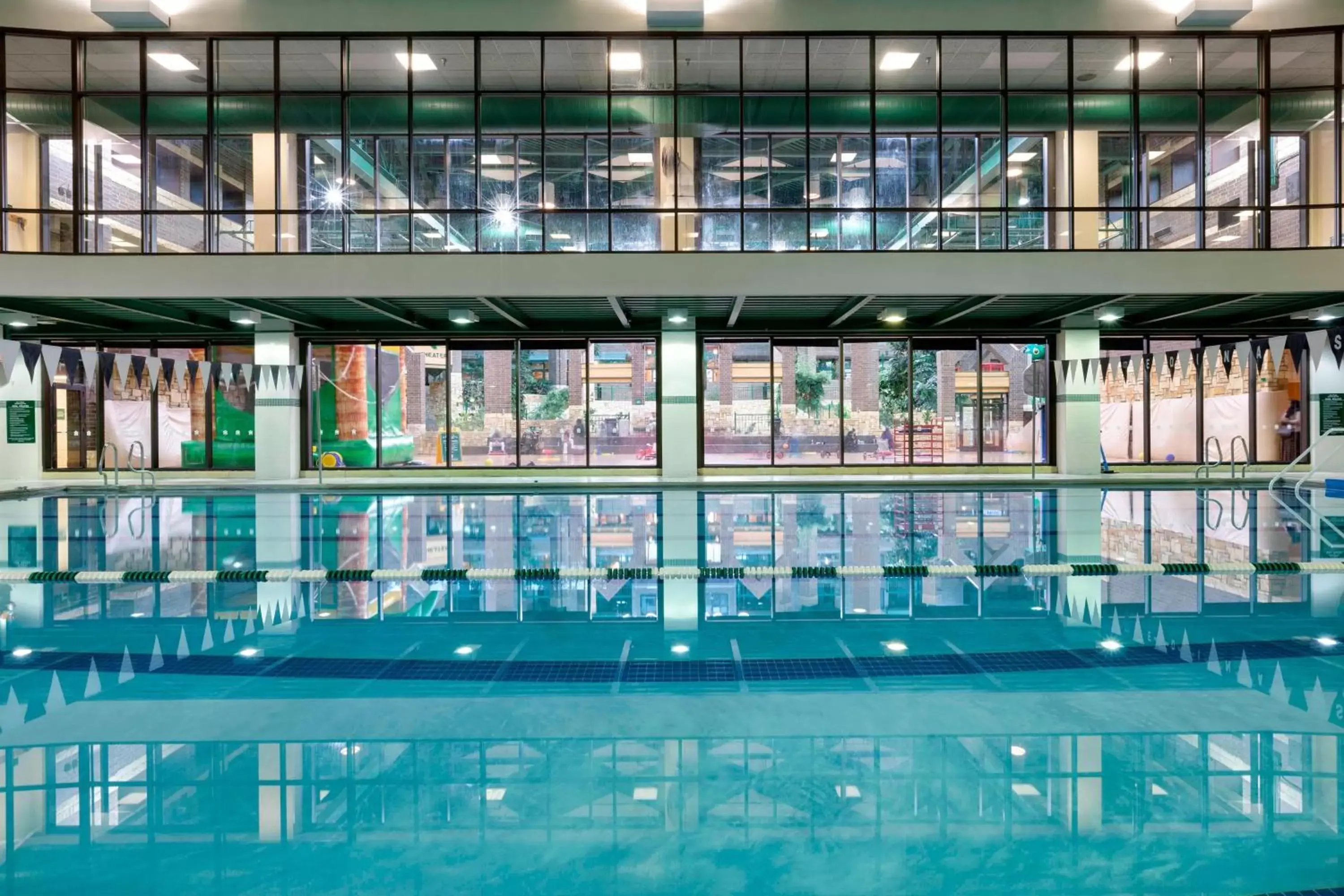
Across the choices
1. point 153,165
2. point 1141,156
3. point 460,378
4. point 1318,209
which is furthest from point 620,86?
point 1318,209

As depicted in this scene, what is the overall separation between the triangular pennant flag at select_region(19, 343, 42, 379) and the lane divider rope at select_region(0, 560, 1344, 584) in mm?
5147

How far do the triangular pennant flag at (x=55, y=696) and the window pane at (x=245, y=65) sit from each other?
10841 millimetres

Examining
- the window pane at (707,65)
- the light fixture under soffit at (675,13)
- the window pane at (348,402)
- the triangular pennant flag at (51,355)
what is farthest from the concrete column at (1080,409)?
the triangular pennant flag at (51,355)

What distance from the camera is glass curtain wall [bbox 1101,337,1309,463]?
1709 centimetres

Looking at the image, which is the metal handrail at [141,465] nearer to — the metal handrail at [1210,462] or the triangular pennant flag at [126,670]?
the triangular pennant flag at [126,670]

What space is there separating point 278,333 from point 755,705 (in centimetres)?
1468

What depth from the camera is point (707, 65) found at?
1330 centimetres

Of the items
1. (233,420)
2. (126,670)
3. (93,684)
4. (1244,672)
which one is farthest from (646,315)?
(1244,672)

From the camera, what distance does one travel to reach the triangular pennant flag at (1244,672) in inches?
163

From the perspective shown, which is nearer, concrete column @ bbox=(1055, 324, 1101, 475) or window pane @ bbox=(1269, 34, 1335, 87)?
window pane @ bbox=(1269, 34, 1335, 87)

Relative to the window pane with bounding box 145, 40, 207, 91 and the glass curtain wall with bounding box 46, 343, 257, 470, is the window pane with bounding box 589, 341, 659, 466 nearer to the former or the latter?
the glass curtain wall with bounding box 46, 343, 257, 470

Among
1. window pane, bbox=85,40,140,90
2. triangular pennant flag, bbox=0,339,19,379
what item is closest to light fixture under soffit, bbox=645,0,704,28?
window pane, bbox=85,40,140,90

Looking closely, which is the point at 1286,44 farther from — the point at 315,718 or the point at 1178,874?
the point at 315,718

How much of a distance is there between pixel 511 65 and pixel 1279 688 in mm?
12981
